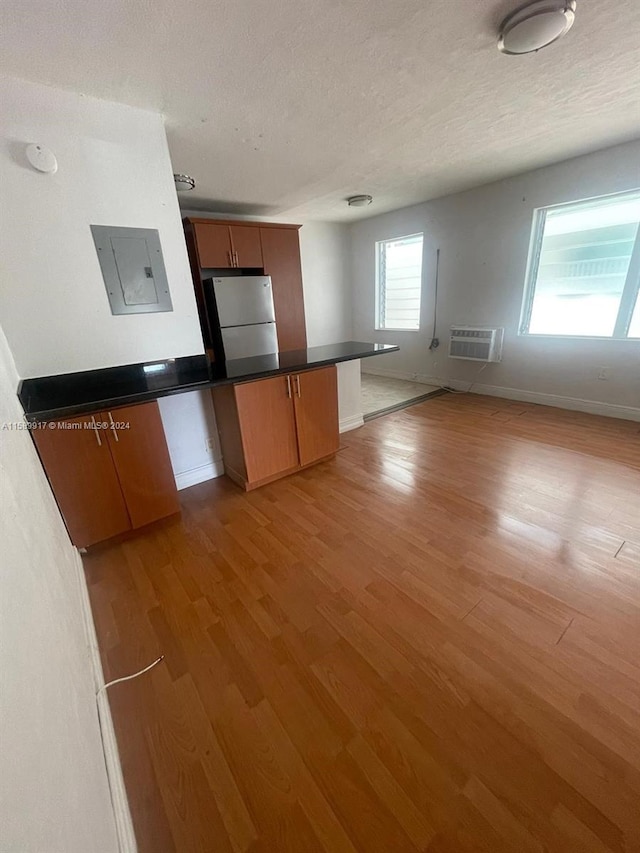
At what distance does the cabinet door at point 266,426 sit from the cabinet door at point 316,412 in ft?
0.25

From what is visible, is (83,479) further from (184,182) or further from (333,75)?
(184,182)

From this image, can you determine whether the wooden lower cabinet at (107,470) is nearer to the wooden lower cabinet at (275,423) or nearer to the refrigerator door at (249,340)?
the wooden lower cabinet at (275,423)

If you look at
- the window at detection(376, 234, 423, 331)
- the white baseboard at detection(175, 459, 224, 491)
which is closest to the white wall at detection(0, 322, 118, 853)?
the white baseboard at detection(175, 459, 224, 491)

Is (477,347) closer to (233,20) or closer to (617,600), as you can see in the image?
(617,600)

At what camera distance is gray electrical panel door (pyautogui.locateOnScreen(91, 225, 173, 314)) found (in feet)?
6.42

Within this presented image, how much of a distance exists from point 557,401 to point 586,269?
1379 millimetres

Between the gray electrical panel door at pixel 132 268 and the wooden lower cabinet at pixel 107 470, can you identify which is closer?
the wooden lower cabinet at pixel 107 470

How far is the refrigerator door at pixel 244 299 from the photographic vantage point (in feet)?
12.1

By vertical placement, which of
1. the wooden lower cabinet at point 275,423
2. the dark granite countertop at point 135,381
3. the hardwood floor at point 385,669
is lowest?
the hardwood floor at point 385,669

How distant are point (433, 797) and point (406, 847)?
0.13 m

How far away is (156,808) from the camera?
0.94 m

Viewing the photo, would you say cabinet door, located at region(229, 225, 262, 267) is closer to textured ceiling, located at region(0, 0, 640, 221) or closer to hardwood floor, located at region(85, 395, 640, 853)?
textured ceiling, located at region(0, 0, 640, 221)

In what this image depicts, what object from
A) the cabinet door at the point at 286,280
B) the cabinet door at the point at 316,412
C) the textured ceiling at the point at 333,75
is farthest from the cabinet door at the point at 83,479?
the cabinet door at the point at 286,280

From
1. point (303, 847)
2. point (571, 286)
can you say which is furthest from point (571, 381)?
point (303, 847)
